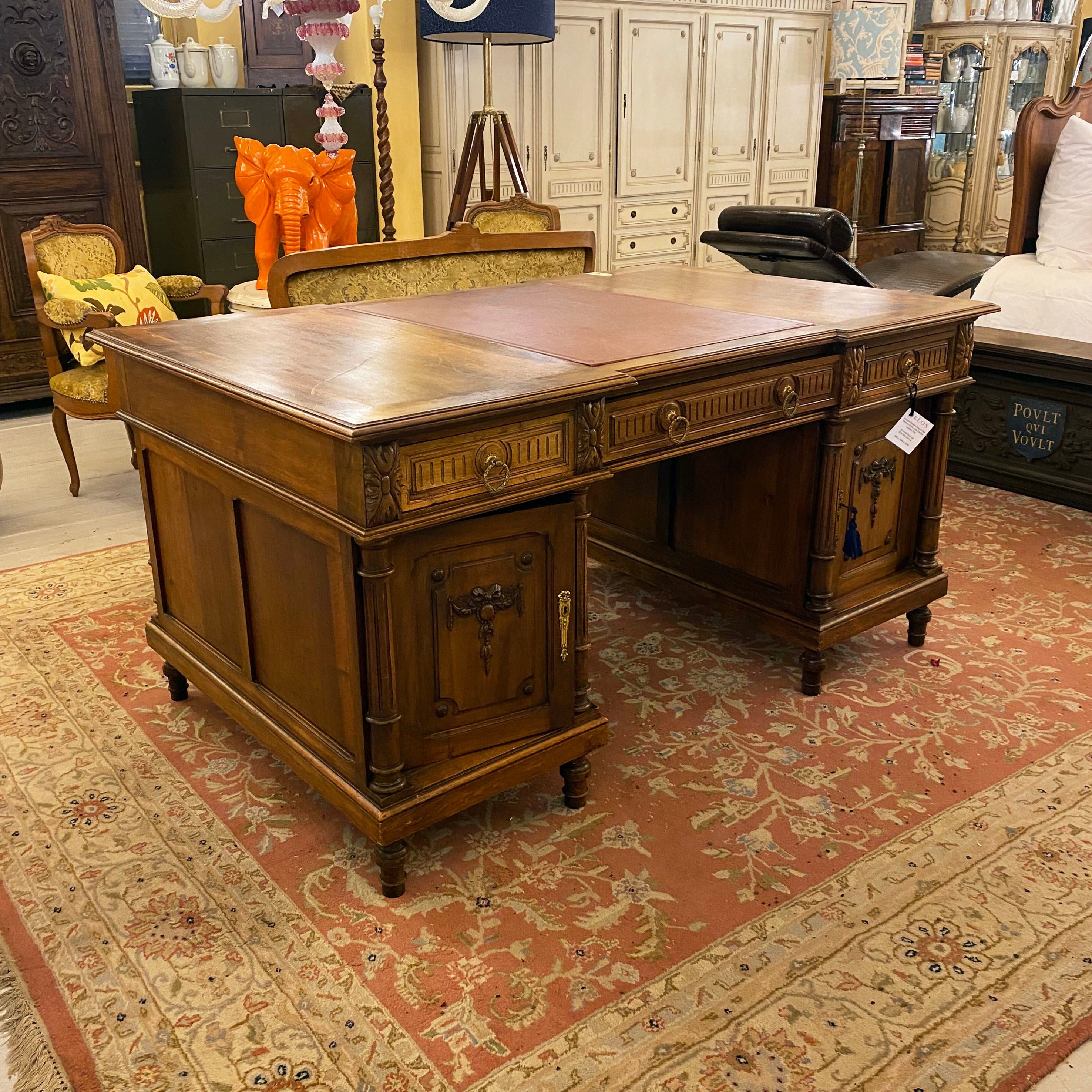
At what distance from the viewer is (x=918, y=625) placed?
2963 millimetres

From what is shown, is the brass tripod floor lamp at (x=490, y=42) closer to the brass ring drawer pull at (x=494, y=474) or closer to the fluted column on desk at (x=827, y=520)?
the fluted column on desk at (x=827, y=520)

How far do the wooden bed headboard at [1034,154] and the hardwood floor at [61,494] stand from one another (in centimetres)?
412

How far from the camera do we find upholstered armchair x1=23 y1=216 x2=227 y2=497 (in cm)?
408

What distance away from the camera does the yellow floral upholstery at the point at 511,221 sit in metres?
4.33

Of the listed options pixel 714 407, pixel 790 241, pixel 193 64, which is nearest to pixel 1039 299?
pixel 790 241

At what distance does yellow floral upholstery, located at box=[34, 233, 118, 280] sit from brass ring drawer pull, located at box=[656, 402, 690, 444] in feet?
10.4

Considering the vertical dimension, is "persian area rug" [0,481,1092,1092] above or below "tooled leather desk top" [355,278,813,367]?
below

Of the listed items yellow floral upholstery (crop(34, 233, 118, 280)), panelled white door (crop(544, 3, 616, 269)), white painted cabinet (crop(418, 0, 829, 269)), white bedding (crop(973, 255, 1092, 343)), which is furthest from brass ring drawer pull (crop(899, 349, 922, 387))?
white painted cabinet (crop(418, 0, 829, 269))

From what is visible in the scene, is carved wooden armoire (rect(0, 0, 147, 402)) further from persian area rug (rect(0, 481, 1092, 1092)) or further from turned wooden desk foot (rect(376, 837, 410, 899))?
turned wooden desk foot (rect(376, 837, 410, 899))

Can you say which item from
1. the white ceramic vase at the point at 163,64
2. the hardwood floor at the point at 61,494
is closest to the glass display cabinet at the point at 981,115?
the white ceramic vase at the point at 163,64

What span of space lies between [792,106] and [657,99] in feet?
4.08

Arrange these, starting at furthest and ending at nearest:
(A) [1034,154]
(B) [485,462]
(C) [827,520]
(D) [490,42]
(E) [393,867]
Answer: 1. (D) [490,42]
2. (A) [1034,154]
3. (C) [827,520]
4. (E) [393,867]
5. (B) [485,462]

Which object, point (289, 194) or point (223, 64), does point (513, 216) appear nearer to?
point (289, 194)

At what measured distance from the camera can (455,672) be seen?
199 cm
